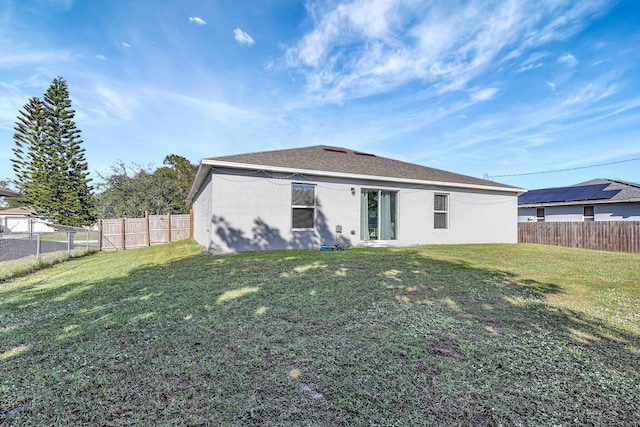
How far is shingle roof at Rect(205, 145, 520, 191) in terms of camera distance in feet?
28.5

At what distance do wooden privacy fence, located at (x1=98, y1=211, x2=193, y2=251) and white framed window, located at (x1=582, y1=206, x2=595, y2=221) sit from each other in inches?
841

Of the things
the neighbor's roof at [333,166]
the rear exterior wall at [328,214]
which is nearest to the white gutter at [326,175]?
the neighbor's roof at [333,166]

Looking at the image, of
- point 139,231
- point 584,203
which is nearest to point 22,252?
point 139,231

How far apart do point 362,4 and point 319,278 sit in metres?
8.19

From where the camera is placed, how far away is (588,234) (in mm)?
12000

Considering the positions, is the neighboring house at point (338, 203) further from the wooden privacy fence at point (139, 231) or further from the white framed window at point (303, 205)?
the wooden privacy fence at point (139, 231)

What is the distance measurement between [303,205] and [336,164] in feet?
7.15

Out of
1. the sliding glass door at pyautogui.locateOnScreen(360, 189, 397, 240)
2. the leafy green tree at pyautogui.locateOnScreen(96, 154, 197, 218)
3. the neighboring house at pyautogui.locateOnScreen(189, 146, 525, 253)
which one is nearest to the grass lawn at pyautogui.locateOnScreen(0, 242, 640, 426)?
the neighboring house at pyautogui.locateOnScreen(189, 146, 525, 253)

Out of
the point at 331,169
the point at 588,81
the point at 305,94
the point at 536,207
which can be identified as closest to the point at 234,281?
the point at 331,169

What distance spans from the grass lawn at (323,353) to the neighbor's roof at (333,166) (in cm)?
429

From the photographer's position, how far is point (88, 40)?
8.76m

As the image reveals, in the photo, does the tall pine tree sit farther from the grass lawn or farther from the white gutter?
Answer: the grass lawn

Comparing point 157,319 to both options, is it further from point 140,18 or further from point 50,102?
point 50,102

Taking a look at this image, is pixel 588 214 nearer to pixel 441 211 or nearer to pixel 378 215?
pixel 441 211
